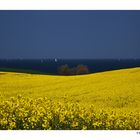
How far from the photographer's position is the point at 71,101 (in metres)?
5.78

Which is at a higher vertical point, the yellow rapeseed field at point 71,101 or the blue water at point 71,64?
the blue water at point 71,64

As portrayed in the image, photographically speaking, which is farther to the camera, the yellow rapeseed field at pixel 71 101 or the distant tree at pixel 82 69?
the distant tree at pixel 82 69

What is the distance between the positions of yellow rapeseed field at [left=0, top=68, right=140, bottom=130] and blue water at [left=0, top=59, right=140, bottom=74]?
7cm

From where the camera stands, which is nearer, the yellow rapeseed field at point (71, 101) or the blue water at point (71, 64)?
the yellow rapeseed field at point (71, 101)

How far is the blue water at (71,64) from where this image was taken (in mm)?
5816

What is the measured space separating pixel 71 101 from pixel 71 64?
0.44 metres

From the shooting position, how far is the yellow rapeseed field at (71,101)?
5.59 m

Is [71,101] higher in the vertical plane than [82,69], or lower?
lower

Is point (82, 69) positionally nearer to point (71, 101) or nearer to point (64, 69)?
point (64, 69)

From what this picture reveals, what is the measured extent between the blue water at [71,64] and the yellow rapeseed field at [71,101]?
72 mm

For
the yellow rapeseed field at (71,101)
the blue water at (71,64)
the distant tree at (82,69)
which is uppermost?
the blue water at (71,64)

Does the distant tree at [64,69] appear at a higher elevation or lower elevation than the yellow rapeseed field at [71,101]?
higher

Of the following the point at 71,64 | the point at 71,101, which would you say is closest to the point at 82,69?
the point at 71,64
